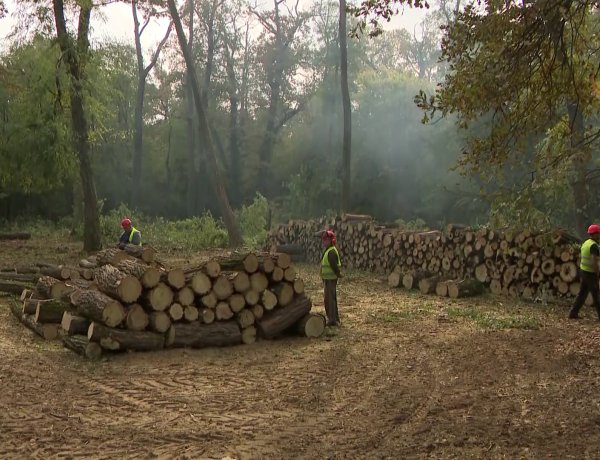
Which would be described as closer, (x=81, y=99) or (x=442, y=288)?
(x=442, y=288)

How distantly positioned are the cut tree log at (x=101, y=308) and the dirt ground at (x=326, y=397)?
509mm

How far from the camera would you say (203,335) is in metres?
8.21

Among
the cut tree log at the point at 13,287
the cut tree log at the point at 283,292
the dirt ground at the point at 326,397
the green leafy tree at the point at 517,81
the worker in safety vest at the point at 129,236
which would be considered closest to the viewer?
the dirt ground at the point at 326,397

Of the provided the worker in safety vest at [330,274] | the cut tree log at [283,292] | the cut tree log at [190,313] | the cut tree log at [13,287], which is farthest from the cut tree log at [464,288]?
the cut tree log at [13,287]

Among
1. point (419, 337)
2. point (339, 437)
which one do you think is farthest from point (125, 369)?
point (419, 337)

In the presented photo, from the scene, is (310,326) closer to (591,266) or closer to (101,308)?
(101,308)

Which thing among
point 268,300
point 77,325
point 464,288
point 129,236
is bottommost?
point 464,288

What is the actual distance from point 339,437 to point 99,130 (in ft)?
63.4

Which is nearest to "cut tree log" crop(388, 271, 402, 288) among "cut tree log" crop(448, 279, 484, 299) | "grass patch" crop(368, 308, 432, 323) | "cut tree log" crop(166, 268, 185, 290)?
"cut tree log" crop(448, 279, 484, 299)

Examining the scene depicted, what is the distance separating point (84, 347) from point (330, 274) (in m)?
3.74

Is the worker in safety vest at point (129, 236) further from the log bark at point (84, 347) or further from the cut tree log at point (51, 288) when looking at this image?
the log bark at point (84, 347)

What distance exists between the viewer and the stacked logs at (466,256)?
11.6m

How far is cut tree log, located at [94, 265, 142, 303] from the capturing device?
7.77 metres

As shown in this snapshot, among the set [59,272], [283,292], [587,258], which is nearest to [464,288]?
[587,258]
